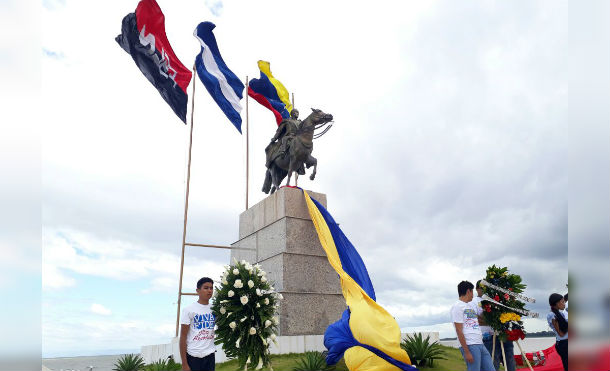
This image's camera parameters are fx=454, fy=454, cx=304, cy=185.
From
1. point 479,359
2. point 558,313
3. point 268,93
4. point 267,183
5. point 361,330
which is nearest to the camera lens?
point 479,359

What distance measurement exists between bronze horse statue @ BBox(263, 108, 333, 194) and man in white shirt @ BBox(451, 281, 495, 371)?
6.11 m

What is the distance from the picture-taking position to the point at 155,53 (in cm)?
1251

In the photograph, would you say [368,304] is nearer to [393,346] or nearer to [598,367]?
[393,346]

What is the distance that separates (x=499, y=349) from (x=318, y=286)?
390cm

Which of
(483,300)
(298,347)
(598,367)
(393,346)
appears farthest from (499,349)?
(598,367)

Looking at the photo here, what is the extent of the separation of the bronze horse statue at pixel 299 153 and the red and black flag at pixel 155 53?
10.0 feet

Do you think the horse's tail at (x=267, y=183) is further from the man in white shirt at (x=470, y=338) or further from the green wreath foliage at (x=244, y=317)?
the man in white shirt at (x=470, y=338)

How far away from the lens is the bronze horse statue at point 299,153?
1098 centimetres

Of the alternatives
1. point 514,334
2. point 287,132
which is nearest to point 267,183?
point 287,132

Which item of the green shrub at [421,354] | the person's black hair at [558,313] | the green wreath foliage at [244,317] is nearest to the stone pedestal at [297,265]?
the green shrub at [421,354]

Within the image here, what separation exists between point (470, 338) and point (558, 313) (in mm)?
1491

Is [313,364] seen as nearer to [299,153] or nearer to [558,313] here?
[558,313]

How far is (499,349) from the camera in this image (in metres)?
7.55

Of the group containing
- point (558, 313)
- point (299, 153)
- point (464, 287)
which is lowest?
point (558, 313)
